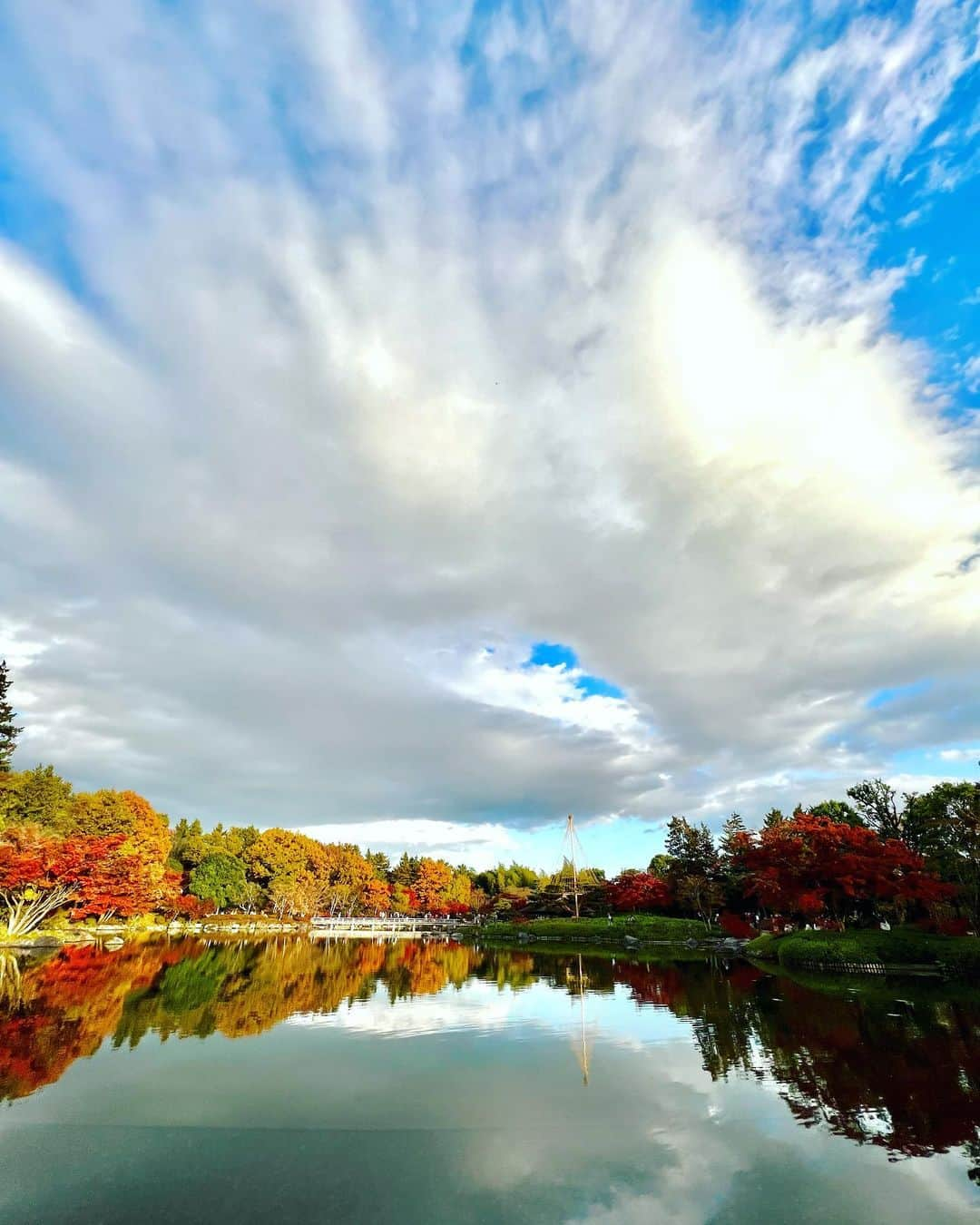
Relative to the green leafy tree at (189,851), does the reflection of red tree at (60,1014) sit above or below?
below

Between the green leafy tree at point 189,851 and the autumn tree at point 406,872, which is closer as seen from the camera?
the green leafy tree at point 189,851

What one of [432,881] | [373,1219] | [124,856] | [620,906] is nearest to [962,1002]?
[373,1219]

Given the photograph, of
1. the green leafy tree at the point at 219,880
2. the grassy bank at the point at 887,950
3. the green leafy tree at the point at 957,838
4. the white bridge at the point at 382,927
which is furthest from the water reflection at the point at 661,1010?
the white bridge at the point at 382,927

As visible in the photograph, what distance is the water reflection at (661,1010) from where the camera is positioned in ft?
37.0

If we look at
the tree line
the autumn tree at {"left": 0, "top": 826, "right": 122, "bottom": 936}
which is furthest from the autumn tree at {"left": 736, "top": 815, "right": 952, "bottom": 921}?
the autumn tree at {"left": 0, "top": 826, "right": 122, "bottom": 936}

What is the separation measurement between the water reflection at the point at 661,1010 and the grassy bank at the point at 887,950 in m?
3.22

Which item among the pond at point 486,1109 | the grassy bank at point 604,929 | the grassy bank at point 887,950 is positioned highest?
the grassy bank at point 604,929

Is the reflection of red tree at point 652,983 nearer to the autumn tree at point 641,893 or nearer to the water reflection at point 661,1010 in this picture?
the water reflection at point 661,1010

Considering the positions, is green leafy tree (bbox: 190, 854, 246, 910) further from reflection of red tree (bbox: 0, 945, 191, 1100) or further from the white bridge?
reflection of red tree (bbox: 0, 945, 191, 1100)

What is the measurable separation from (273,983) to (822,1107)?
895 inches

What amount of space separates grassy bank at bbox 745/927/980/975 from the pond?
7866 mm

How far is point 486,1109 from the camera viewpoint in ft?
35.8

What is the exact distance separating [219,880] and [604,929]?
42130 millimetres

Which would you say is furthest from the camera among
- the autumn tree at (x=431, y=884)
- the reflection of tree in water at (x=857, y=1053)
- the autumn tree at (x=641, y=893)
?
the autumn tree at (x=431, y=884)
